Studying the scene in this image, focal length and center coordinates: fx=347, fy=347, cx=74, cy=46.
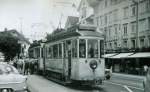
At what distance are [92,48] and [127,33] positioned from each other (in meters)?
30.8

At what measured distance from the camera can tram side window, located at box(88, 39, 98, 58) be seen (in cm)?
2005

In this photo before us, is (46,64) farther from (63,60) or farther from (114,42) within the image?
(114,42)

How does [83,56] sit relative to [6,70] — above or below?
above

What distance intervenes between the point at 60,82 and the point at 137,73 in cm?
2158

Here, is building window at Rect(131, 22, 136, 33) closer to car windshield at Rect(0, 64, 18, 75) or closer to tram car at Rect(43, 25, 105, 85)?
tram car at Rect(43, 25, 105, 85)

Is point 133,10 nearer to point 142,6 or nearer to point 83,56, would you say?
point 142,6

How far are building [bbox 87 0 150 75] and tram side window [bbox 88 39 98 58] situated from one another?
20.5 meters

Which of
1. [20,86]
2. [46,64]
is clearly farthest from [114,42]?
[20,86]

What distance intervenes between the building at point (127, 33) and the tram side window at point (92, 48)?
67.2ft

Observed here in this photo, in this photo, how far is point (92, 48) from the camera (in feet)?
66.1

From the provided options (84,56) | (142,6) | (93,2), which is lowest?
(84,56)

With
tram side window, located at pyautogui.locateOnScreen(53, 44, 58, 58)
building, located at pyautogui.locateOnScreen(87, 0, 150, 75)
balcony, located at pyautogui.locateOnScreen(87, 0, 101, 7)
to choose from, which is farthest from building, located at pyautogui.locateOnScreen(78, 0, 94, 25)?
tram side window, located at pyautogui.locateOnScreen(53, 44, 58, 58)

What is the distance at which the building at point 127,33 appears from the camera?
44.2m

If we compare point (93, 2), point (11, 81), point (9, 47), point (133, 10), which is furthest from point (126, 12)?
point (11, 81)
